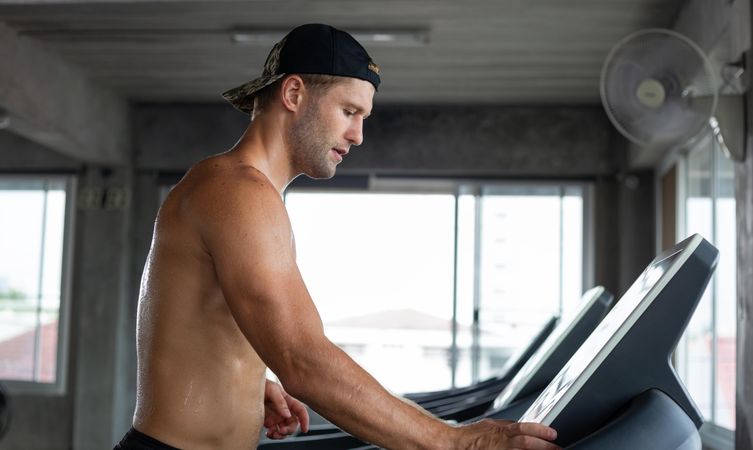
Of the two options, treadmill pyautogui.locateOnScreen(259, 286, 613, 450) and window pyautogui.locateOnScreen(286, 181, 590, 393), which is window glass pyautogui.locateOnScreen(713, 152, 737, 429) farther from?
window pyautogui.locateOnScreen(286, 181, 590, 393)

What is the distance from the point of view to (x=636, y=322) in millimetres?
1012

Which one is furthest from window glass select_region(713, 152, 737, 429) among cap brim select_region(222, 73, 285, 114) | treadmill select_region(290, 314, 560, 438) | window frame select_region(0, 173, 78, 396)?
window frame select_region(0, 173, 78, 396)

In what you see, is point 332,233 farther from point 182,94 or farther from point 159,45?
point 159,45

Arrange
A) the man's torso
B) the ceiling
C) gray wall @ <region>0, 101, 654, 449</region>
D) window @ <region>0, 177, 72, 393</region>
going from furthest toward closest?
window @ <region>0, 177, 72, 393</region> < gray wall @ <region>0, 101, 654, 449</region> < the ceiling < the man's torso

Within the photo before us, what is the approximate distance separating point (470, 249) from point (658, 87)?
12.7 feet

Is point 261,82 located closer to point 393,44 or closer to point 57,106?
point 393,44

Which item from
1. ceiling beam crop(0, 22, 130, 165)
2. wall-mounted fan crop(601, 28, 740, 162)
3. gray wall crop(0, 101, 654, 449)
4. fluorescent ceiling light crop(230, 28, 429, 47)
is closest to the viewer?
wall-mounted fan crop(601, 28, 740, 162)

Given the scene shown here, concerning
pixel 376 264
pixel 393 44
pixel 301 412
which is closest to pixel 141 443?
pixel 301 412

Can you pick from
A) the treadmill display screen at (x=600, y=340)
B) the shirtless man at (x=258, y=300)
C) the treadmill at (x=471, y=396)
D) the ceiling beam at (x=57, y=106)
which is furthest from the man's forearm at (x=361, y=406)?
the ceiling beam at (x=57, y=106)

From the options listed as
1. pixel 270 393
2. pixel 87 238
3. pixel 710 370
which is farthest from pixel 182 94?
pixel 270 393

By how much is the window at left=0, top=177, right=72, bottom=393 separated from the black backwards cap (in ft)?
21.0

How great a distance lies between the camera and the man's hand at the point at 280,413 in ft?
5.61

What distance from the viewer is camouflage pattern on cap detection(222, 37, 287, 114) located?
4.50ft

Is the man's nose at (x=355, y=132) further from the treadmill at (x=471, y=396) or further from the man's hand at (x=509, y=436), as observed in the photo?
the treadmill at (x=471, y=396)
